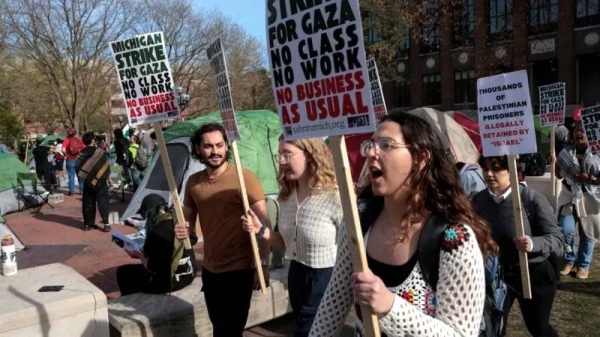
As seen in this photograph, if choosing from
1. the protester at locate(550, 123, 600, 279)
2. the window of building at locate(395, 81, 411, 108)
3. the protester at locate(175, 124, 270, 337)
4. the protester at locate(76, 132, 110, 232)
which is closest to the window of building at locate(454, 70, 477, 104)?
the window of building at locate(395, 81, 411, 108)

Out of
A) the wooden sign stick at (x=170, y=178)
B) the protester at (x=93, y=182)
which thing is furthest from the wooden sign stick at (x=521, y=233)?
the protester at (x=93, y=182)

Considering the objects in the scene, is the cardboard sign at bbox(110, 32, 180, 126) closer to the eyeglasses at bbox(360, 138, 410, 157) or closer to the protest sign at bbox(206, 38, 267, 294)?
the protest sign at bbox(206, 38, 267, 294)

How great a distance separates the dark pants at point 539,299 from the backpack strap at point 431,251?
7.54ft

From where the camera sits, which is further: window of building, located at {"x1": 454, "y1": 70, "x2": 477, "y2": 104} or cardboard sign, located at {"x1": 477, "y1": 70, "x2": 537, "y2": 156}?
window of building, located at {"x1": 454, "y1": 70, "x2": 477, "y2": 104}

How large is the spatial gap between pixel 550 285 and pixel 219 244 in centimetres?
244

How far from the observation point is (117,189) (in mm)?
16359

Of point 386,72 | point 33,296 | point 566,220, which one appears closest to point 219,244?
point 33,296

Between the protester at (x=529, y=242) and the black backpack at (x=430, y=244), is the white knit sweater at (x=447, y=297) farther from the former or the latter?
the protester at (x=529, y=242)

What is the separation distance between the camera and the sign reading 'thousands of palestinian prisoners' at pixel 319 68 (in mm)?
1928

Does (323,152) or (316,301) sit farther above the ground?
(323,152)

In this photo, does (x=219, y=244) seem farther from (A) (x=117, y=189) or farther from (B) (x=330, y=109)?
(A) (x=117, y=189)

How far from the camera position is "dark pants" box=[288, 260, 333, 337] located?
327 cm

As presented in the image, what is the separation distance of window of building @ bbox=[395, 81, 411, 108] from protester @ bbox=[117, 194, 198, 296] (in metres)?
37.5

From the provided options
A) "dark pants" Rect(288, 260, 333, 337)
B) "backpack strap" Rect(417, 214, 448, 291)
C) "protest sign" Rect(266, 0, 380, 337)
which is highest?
"protest sign" Rect(266, 0, 380, 337)
